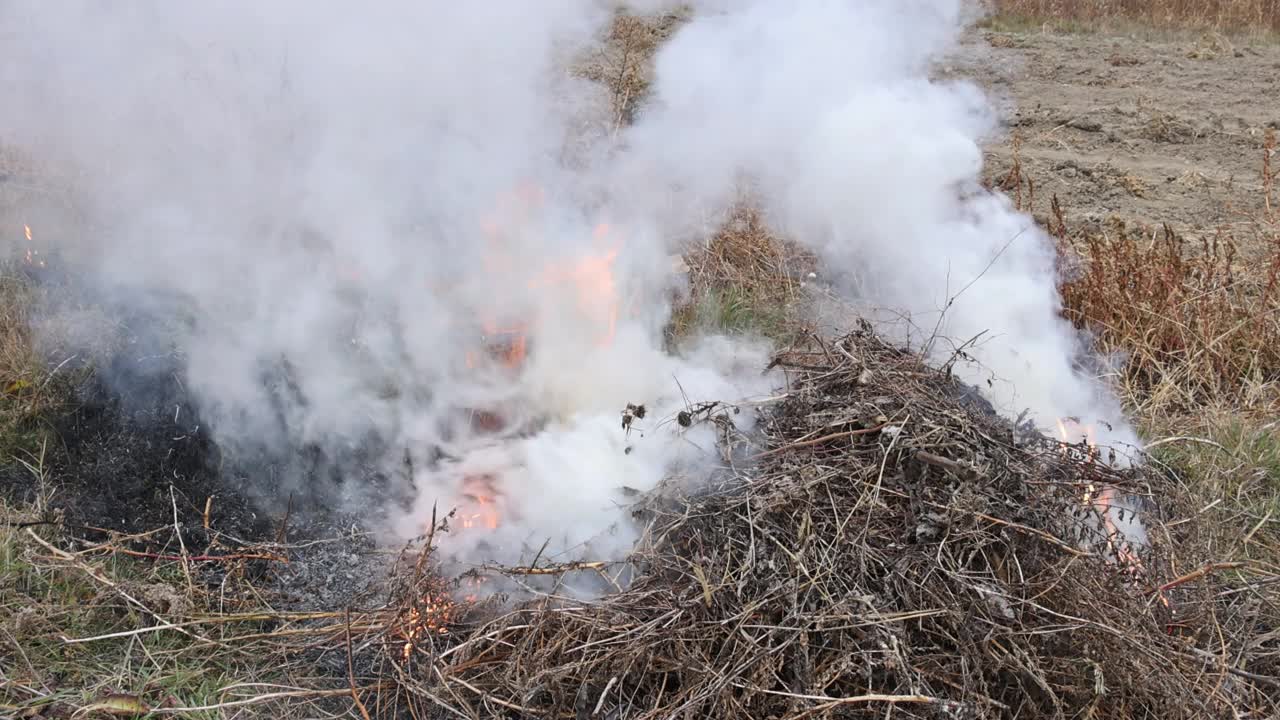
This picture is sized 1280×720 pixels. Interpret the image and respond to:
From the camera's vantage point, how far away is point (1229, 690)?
2.71 meters

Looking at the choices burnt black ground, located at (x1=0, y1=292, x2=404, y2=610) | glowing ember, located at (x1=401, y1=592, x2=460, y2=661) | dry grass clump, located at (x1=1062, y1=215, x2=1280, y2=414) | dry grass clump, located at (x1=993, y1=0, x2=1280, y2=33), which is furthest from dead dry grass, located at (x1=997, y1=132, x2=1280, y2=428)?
dry grass clump, located at (x1=993, y1=0, x2=1280, y2=33)

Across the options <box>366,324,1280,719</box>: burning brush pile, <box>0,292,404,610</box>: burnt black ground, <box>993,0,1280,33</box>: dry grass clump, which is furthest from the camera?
<box>993,0,1280,33</box>: dry grass clump

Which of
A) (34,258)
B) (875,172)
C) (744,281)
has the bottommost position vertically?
(744,281)

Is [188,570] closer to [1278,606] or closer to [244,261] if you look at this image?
[244,261]

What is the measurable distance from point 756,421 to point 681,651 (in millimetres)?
1109

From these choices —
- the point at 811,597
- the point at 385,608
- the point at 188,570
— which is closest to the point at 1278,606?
the point at 811,597

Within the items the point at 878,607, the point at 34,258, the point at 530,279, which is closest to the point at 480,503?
the point at 530,279

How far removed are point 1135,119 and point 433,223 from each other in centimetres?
691

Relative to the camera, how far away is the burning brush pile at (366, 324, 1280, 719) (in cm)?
251

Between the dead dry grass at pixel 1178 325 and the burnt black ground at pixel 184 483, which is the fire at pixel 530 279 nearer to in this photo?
the burnt black ground at pixel 184 483

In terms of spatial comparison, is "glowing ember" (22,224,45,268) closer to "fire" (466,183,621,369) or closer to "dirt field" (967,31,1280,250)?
→ "fire" (466,183,621,369)

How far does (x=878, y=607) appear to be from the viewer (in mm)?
2602

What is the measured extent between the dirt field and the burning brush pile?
164 inches

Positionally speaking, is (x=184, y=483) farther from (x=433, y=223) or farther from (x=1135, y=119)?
(x=1135, y=119)
